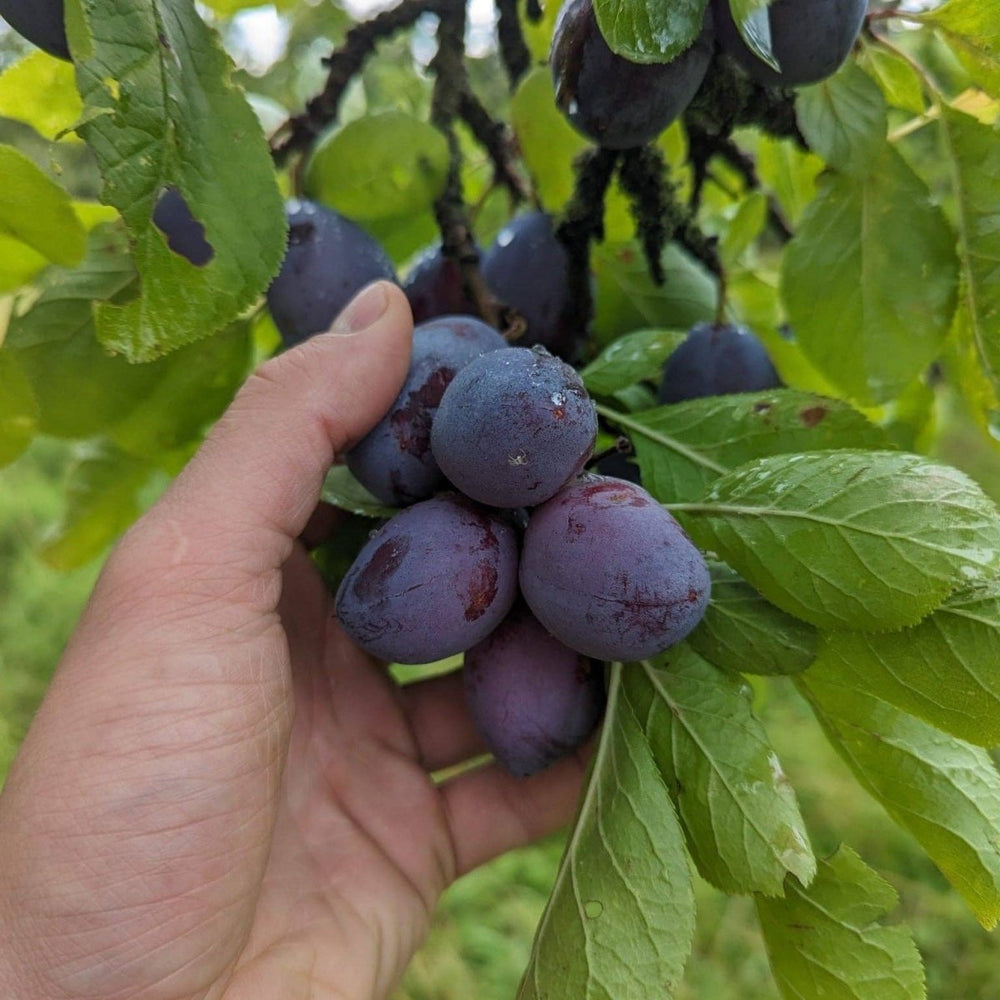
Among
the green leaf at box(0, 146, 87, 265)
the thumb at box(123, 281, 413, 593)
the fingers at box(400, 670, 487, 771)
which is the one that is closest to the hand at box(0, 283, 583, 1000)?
the thumb at box(123, 281, 413, 593)

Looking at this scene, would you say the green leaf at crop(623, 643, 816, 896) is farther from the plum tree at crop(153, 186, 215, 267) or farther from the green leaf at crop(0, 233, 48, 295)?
the green leaf at crop(0, 233, 48, 295)

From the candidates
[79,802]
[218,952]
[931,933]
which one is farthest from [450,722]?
[931,933]

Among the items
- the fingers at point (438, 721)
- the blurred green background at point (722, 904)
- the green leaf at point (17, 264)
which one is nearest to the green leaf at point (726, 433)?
the fingers at point (438, 721)

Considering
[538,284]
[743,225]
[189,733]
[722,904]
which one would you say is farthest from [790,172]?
[722,904]

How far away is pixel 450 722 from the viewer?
1.19 m

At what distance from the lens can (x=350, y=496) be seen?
856 mm

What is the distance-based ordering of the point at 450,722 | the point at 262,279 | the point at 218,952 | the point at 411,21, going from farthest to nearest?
the point at 450,722
the point at 411,21
the point at 218,952
the point at 262,279

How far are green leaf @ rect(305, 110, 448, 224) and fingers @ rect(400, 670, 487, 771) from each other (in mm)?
627

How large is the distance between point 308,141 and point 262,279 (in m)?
0.28

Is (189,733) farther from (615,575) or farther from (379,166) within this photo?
(379,166)

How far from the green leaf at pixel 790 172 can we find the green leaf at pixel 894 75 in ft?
0.51

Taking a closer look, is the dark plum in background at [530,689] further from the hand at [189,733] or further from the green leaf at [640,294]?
the green leaf at [640,294]

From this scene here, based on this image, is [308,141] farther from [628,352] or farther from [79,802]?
[79,802]

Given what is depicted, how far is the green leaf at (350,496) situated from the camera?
2.59ft
